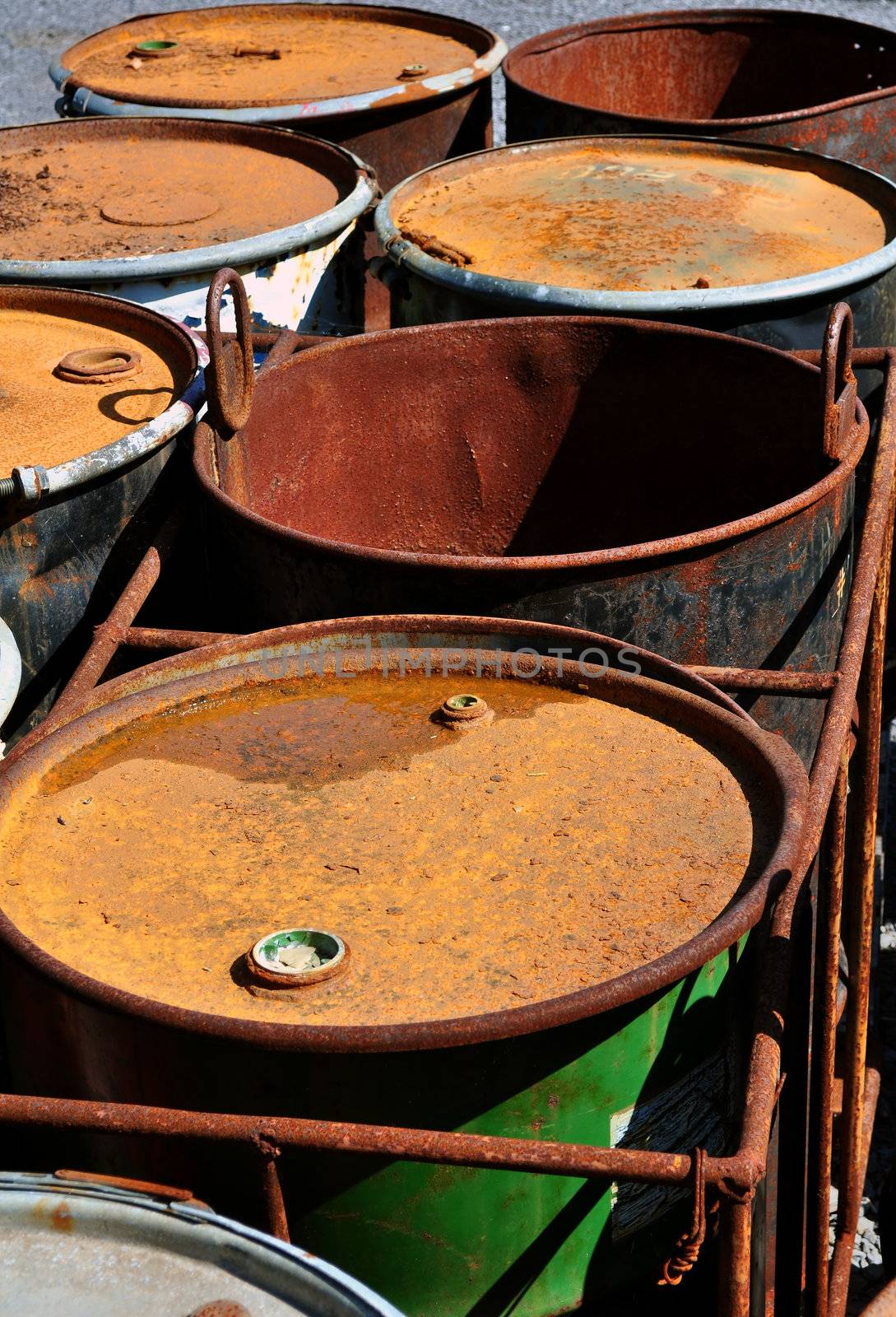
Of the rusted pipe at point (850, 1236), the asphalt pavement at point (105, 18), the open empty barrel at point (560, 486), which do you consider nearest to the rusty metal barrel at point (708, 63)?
the open empty barrel at point (560, 486)

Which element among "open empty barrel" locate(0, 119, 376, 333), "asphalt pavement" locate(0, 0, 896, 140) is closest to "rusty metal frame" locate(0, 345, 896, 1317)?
"open empty barrel" locate(0, 119, 376, 333)

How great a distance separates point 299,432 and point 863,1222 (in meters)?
2.20

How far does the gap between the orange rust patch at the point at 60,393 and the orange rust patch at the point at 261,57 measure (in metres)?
1.65

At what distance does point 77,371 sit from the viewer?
132 inches

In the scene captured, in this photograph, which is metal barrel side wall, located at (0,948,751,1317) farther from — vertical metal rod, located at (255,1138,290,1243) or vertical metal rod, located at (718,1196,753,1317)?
vertical metal rod, located at (718,1196,753,1317)

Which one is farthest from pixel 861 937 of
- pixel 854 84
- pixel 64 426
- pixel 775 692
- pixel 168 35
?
pixel 168 35

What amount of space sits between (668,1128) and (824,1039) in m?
0.67

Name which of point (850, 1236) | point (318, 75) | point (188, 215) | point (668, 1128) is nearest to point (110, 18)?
point (318, 75)

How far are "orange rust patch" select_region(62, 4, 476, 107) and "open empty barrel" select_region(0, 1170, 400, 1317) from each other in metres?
4.13

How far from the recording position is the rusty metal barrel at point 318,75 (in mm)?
4891

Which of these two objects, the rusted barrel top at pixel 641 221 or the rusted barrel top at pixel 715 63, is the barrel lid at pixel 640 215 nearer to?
the rusted barrel top at pixel 641 221

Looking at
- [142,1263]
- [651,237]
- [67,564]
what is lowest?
[67,564]

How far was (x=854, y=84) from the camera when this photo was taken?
6.17m

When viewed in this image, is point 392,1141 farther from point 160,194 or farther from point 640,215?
point 160,194
